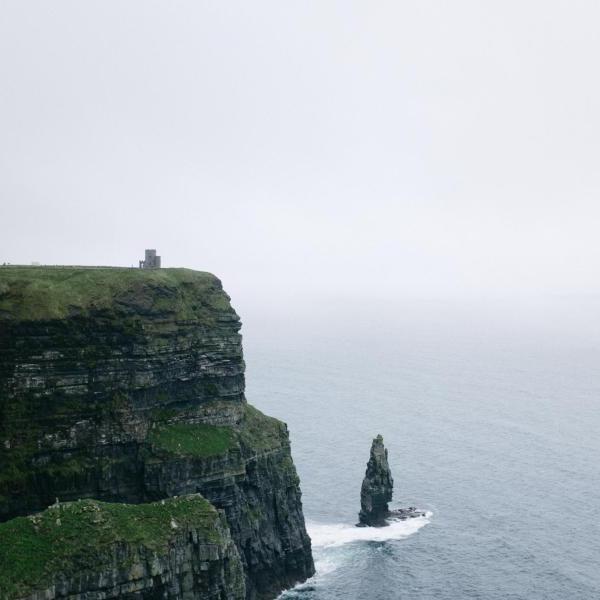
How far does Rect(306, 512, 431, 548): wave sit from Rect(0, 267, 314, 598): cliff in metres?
11.7

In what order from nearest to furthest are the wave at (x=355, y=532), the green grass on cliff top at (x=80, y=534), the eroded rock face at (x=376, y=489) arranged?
the green grass on cliff top at (x=80, y=534) < the wave at (x=355, y=532) < the eroded rock face at (x=376, y=489)

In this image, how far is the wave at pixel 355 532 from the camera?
10344cm

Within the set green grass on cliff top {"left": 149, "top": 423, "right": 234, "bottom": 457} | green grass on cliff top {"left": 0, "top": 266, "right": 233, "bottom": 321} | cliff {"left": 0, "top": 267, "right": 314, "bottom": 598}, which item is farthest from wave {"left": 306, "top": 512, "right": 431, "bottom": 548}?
green grass on cliff top {"left": 0, "top": 266, "right": 233, "bottom": 321}

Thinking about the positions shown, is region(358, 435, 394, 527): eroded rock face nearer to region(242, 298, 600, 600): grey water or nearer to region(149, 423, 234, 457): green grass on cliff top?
region(242, 298, 600, 600): grey water

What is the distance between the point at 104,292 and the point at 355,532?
167ft

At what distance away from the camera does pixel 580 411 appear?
183 m

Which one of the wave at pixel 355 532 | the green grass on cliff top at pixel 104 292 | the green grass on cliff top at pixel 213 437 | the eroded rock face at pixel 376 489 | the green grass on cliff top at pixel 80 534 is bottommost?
the wave at pixel 355 532

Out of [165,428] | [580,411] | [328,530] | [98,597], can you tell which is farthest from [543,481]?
[98,597]

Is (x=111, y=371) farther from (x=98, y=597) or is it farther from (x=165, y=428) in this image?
(x=98, y=597)

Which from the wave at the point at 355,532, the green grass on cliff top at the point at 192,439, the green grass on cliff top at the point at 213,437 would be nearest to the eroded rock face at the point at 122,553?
the green grass on cliff top at the point at 192,439

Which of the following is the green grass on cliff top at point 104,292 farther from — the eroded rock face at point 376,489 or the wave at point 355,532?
the wave at point 355,532

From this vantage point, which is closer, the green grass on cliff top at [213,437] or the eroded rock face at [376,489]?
the green grass on cliff top at [213,437]

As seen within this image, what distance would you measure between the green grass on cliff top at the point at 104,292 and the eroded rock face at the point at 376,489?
3293 centimetres

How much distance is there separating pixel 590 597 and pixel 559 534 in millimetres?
18907
